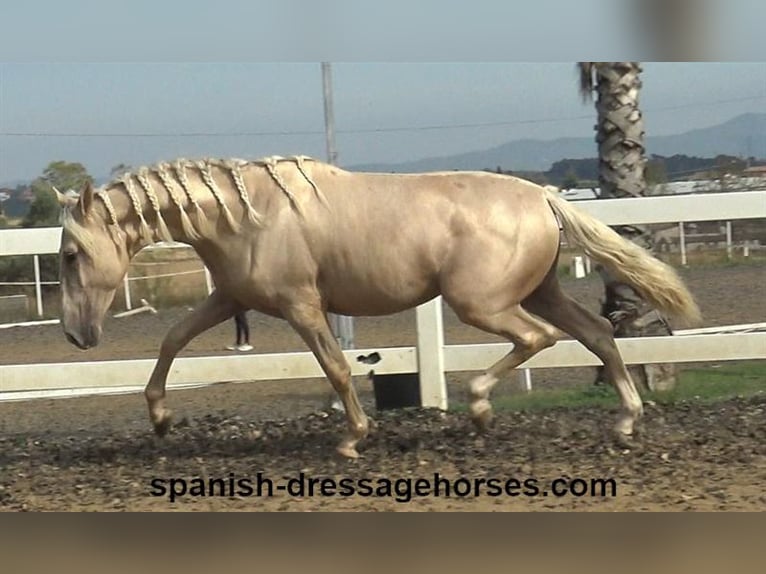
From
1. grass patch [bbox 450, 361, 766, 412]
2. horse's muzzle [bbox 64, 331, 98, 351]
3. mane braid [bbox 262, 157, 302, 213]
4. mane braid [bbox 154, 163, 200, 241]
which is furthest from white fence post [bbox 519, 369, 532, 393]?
horse's muzzle [bbox 64, 331, 98, 351]

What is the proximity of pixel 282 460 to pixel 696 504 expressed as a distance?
1466 millimetres

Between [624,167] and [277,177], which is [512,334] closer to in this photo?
[624,167]

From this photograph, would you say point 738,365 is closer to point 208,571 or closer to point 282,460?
point 282,460

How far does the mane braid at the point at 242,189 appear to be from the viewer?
13.8ft

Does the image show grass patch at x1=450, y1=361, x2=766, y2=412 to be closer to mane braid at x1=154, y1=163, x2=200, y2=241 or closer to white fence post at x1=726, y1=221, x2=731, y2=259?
white fence post at x1=726, y1=221, x2=731, y2=259

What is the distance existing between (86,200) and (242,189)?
21.5 inches

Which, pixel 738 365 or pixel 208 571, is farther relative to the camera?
pixel 738 365

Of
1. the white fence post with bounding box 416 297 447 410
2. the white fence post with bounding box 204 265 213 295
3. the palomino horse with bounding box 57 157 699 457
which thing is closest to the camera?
the palomino horse with bounding box 57 157 699 457

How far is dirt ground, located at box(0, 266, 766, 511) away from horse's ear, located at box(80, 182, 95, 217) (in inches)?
17.2

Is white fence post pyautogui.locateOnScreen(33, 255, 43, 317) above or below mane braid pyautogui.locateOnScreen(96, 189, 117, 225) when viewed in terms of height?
below

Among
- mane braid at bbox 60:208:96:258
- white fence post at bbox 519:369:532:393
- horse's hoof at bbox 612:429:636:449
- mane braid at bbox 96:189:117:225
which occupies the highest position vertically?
mane braid at bbox 96:189:117:225

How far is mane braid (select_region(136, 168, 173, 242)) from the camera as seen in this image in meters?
4.22

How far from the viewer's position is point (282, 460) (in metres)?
4.30
